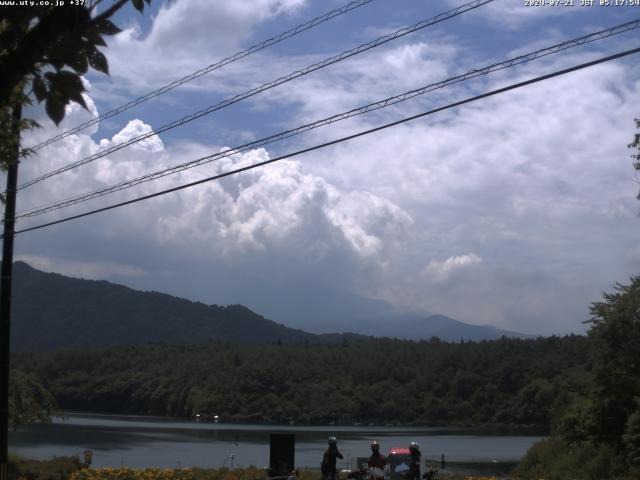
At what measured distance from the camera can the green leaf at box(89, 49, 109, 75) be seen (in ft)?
16.4

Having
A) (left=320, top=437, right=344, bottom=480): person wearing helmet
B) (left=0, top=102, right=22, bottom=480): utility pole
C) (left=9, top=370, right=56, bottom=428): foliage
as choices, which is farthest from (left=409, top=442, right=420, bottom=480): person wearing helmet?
(left=9, top=370, right=56, bottom=428): foliage

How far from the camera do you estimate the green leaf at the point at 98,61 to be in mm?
5004

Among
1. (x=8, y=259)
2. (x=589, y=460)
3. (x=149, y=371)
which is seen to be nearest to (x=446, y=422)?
(x=149, y=371)

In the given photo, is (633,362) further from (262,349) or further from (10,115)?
(262,349)

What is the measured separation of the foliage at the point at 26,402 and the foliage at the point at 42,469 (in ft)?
16.5

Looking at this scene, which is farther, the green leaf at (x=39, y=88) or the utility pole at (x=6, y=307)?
the utility pole at (x=6, y=307)

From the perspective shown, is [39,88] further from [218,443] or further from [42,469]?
[218,443]

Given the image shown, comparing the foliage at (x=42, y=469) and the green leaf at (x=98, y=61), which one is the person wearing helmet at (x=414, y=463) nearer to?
the foliage at (x=42, y=469)

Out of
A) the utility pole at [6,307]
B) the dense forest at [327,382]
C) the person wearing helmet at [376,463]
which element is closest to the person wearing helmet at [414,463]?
the person wearing helmet at [376,463]

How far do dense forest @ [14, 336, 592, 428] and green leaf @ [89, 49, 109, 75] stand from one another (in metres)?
90.3

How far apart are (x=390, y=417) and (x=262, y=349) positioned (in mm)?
32874

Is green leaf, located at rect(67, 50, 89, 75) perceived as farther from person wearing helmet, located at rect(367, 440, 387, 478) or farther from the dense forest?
the dense forest

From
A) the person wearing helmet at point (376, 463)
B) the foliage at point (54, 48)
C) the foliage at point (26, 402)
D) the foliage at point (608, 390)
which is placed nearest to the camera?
the foliage at point (54, 48)

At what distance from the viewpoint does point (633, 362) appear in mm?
27328
